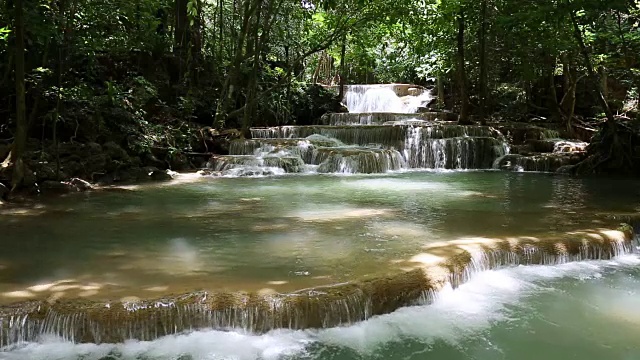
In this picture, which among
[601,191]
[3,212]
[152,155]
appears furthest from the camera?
[152,155]

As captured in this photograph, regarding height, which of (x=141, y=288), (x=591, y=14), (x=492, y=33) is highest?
(x=492, y=33)

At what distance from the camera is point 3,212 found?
7539 millimetres

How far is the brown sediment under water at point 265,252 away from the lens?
3.92 m

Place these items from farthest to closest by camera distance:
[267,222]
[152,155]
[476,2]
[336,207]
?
[476,2], [152,155], [336,207], [267,222]

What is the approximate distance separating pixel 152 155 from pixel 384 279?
9409 mm

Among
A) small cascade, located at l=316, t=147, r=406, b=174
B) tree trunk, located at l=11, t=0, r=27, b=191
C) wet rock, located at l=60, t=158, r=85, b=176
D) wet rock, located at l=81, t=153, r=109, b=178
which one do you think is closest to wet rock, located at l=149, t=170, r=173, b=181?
wet rock, located at l=81, t=153, r=109, b=178

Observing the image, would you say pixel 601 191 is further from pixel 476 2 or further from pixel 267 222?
pixel 476 2

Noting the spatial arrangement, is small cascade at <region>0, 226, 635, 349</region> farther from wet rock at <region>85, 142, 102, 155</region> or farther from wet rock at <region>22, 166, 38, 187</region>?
wet rock at <region>85, 142, 102, 155</region>

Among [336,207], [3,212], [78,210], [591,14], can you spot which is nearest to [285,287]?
[336,207]

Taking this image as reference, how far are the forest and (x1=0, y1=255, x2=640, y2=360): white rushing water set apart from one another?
4.90 metres

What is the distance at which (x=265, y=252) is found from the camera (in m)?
5.31

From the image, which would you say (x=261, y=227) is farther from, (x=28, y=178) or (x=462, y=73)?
(x=462, y=73)

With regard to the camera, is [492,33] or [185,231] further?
[492,33]

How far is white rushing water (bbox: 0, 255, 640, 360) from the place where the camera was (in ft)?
12.1
